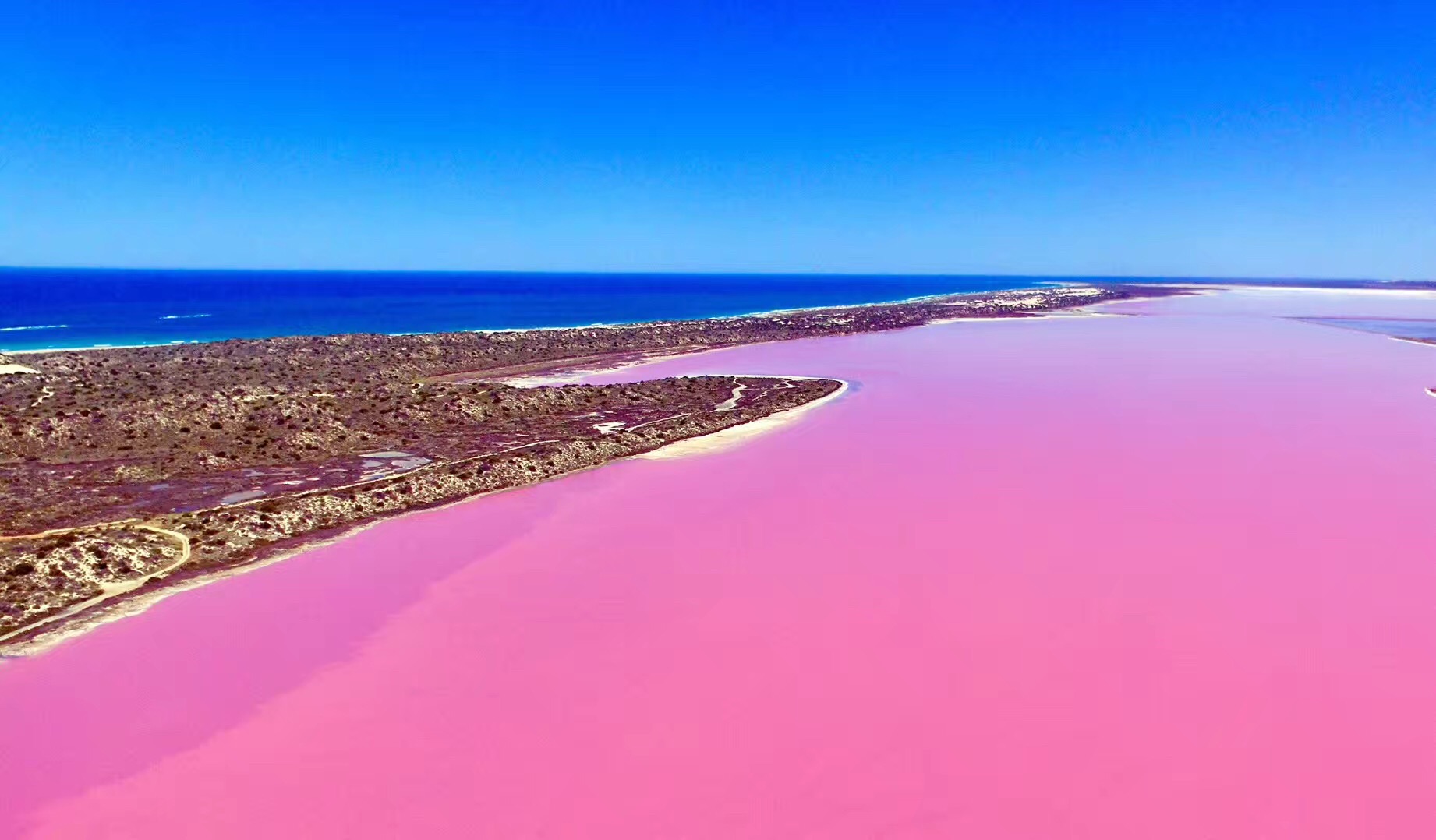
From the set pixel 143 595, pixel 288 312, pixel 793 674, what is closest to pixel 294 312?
pixel 288 312

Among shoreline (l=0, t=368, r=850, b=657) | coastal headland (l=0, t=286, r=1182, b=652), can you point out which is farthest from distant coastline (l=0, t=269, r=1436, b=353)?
shoreline (l=0, t=368, r=850, b=657)

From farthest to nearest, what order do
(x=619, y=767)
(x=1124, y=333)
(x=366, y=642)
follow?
(x=1124, y=333) → (x=366, y=642) → (x=619, y=767)

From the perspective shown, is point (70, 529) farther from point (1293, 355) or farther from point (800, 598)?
point (1293, 355)

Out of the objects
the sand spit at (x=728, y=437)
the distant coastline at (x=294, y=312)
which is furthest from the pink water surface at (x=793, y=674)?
the distant coastline at (x=294, y=312)

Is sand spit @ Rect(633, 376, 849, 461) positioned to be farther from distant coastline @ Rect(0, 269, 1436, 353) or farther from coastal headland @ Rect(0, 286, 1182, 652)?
distant coastline @ Rect(0, 269, 1436, 353)

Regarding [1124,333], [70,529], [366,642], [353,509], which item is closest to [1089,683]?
[366,642]
